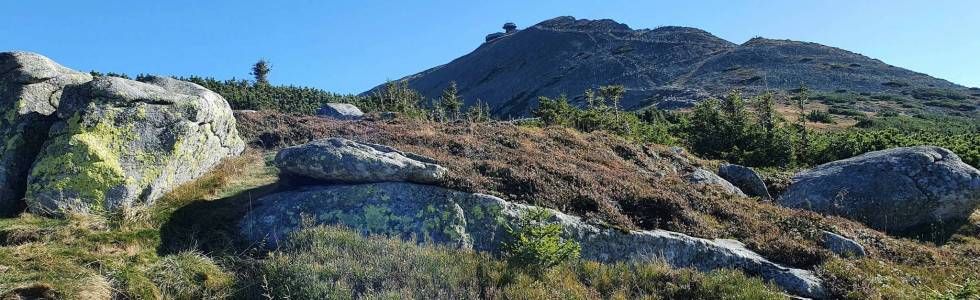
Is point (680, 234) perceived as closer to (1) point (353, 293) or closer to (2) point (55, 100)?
(1) point (353, 293)

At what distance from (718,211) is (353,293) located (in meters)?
9.40

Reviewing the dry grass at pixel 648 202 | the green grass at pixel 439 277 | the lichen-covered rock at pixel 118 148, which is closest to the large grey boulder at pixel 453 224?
the dry grass at pixel 648 202

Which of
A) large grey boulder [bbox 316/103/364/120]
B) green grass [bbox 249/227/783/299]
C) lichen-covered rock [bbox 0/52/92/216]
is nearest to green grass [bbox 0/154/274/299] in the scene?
green grass [bbox 249/227/783/299]

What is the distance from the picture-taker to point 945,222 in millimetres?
14977

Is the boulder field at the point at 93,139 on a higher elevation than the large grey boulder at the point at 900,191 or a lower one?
higher

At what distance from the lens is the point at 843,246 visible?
11.3m

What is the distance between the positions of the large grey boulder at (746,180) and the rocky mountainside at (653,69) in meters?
61.4

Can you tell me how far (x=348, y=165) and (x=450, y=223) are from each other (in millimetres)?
2677

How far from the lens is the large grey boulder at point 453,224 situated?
33.2ft

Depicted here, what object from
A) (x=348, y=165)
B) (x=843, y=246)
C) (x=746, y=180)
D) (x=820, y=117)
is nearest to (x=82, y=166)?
(x=348, y=165)

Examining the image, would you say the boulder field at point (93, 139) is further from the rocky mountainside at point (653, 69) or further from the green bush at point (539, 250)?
the rocky mountainside at point (653, 69)

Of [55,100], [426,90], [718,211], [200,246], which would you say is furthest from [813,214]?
[426,90]

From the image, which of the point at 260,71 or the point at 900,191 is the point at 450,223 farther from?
the point at 260,71

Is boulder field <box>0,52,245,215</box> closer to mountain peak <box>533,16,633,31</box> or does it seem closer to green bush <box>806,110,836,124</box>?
green bush <box>806,110,836,124</box>
